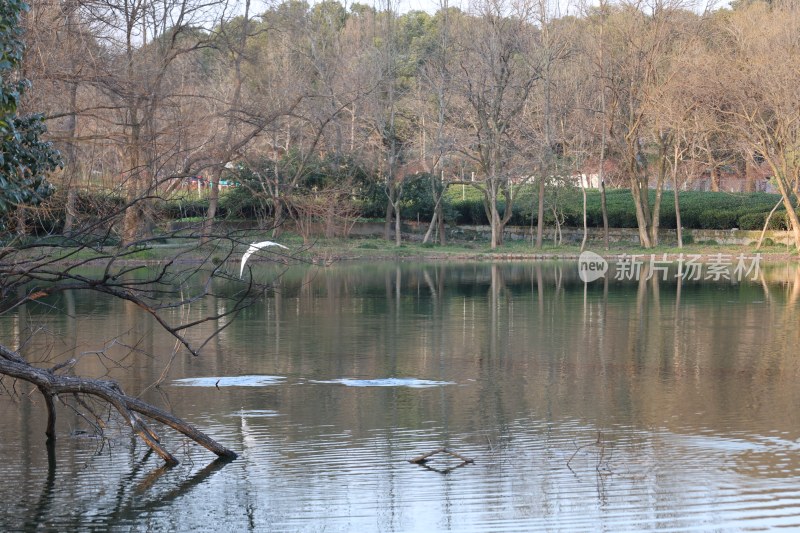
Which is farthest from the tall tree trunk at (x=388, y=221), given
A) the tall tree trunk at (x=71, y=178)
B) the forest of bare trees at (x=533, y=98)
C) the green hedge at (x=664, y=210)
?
the tall tree trunk at (x=71, y=178)

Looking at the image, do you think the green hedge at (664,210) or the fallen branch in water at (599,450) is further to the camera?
the green hedge at (664,210)

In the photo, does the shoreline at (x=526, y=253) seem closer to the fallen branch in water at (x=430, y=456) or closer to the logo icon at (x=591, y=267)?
the logo icon at (x=591, y=267)

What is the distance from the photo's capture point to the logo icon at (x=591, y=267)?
33.8 meters

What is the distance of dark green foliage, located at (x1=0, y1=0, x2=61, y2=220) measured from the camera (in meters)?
8.80

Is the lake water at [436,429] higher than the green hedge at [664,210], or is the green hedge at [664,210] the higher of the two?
the green hedge at [664,210]

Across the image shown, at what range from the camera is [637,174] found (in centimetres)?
4338

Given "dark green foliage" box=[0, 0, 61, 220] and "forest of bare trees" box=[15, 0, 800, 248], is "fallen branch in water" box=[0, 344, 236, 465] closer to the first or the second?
"dark green foliage" box=[0, 0, 61, 220]

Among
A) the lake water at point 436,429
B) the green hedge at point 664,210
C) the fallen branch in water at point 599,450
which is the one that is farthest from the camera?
the green hedge at point 664,210

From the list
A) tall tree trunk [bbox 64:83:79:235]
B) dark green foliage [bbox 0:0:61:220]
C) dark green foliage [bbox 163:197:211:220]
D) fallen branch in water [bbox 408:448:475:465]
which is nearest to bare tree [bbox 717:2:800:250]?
dark green foliage [bbox 163:197:211:220]

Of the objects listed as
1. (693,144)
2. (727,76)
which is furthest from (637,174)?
(727,76)

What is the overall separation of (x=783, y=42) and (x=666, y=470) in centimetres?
3262

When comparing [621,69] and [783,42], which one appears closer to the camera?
[783,42]

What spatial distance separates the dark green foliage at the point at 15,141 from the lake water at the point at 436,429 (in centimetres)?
186

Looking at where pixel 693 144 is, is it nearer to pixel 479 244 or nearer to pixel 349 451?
pixel 479 244
